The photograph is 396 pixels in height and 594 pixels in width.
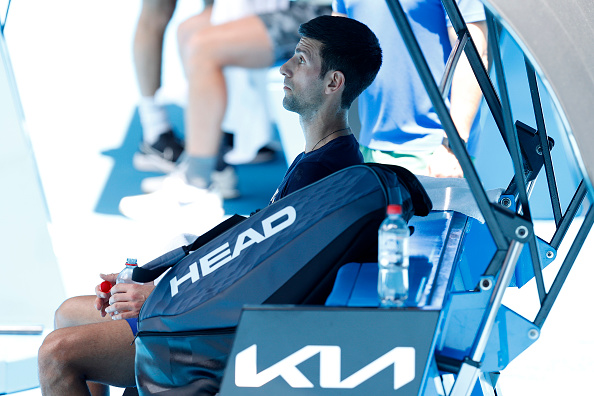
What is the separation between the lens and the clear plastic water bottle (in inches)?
53.5

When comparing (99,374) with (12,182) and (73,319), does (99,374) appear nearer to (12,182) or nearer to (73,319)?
(73,319)

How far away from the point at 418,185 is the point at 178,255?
0.61m

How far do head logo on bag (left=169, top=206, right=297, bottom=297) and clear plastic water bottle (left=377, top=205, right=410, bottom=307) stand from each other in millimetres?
254

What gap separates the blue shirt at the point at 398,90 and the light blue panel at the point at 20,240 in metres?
1.94

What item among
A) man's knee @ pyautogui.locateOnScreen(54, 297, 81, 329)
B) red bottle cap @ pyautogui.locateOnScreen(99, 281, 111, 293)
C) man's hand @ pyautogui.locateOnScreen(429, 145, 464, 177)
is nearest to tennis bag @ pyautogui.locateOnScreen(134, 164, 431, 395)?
red bottle cap @ pyautogui.locateOnScreen(99, 281, 111, 293)

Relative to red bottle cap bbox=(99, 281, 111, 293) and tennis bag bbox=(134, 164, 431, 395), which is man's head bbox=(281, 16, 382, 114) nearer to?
tennis bag bbox=(134, 164, 431, 395)

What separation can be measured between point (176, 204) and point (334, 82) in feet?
10.3

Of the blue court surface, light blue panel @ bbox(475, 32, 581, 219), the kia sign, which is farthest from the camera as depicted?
light blue panel @ bbox(475, 32, 581, 219)

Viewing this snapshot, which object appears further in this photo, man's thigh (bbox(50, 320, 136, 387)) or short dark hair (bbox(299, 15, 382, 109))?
short dark hair (bbox(299, 15, 382, 109))

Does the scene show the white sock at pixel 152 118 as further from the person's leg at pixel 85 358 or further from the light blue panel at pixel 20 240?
the person's leg at pixel 85 358

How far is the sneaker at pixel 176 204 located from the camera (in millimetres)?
5215

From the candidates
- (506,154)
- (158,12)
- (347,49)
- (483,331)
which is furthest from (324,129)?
(506,154)

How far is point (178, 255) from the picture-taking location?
186 centimetres

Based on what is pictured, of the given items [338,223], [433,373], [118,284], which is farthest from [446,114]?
[118,284]
